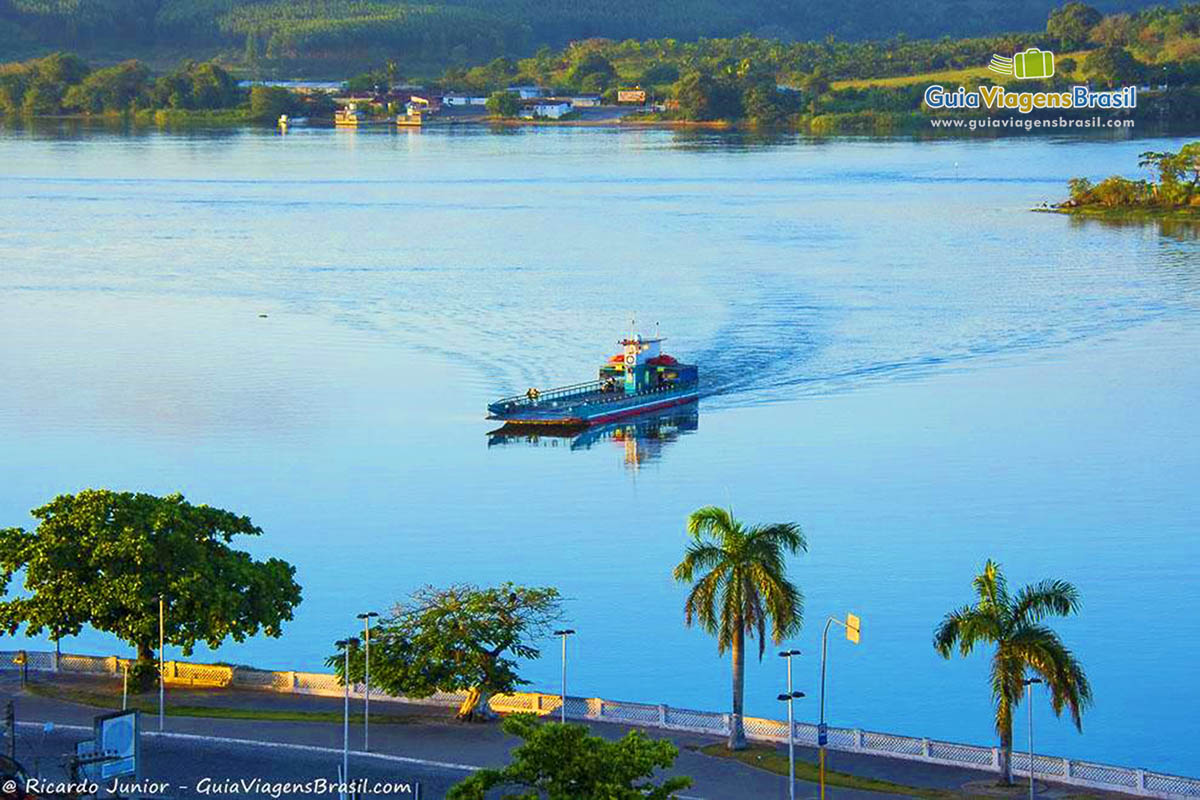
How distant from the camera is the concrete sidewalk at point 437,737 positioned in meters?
36.9

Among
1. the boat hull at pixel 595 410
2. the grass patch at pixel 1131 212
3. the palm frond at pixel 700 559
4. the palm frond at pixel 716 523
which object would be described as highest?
the grass patch at pixel 1131 212

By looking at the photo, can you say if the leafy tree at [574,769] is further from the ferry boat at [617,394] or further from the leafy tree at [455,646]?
the ferry boat at [617,394]

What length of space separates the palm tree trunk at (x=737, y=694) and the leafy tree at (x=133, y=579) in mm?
9584

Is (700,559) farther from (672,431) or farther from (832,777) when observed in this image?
(672,431)

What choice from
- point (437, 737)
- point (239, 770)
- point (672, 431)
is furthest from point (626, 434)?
point (239, 770)

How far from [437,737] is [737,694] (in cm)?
555

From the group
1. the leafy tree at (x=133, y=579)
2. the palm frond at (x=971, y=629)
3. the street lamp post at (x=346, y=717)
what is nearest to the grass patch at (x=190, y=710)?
the street lamp post at (x=346, y=717)

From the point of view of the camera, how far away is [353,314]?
98688 millimetres

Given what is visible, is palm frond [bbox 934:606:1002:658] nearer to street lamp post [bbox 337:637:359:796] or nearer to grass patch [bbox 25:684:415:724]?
grass patch [bbox 25:684:415:724]

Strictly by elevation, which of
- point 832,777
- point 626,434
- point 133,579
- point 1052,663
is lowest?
point 832,777

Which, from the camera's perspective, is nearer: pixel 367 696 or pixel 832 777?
pixel 832 777

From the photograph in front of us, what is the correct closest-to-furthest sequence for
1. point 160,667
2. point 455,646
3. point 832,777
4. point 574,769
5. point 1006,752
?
point 574,769
point 1006,752
point 832,777
point 455,646
point 160,667

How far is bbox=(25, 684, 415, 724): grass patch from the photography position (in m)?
40.2

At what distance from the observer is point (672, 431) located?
77.4m
